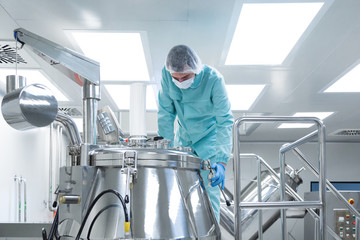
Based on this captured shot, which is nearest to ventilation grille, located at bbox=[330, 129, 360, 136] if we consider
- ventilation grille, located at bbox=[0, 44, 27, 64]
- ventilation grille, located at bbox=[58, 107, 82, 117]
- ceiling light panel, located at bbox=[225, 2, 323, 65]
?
ceiling light panel, located at bbox=[225, 2, 323, 65]

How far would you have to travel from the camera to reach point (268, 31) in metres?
2.71

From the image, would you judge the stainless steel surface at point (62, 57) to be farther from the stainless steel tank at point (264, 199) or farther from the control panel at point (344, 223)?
the control panel at point (344, 223)

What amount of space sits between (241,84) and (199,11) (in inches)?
70.7

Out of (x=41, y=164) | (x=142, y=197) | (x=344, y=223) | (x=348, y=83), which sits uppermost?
Result: (x=348, y=83)

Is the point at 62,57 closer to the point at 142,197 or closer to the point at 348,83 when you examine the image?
the point at 142,197

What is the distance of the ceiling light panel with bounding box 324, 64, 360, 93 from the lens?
385 centimetres

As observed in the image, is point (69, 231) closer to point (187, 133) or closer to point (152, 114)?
point (187, 133)

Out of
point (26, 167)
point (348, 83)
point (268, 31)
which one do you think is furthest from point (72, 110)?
point (348, 83)

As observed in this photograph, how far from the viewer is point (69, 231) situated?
818 millimetres

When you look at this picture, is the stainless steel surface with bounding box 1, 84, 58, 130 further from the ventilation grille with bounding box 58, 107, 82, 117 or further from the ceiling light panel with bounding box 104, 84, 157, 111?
the ventilation grille with bounding box 58, 107, 82, 117

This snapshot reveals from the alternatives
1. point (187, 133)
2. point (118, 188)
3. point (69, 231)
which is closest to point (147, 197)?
point (118, 188)

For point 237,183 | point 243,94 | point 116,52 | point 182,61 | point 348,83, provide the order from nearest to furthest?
point 237,183 → point 182,61 → point 116,52 → point 348,83 → point 243,94

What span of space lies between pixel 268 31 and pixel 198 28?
20.6 inches

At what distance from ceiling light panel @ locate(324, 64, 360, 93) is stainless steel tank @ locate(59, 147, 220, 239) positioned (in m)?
3.31
